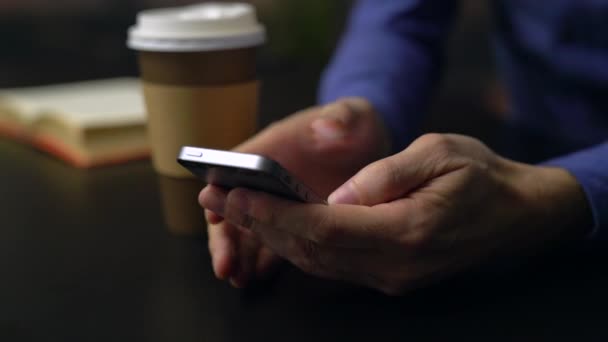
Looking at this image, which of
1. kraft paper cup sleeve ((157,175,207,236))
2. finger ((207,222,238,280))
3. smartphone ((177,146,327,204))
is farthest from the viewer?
kraft paper cup sleeve ((157,175,207,236))

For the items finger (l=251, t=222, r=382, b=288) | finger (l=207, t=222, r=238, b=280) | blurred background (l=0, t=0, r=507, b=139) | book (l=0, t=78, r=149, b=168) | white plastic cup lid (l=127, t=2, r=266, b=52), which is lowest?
blurred background (l=0, t=0, r=507, b=139)

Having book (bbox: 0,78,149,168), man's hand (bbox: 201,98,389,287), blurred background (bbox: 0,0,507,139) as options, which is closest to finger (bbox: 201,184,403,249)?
man's hand (bbox: 201,98,389,287)

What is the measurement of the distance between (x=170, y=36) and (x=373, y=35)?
39 cm

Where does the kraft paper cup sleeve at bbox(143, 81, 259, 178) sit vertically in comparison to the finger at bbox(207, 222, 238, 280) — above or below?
above

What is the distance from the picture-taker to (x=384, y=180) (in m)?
0.42

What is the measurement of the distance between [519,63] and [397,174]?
2.10 ft

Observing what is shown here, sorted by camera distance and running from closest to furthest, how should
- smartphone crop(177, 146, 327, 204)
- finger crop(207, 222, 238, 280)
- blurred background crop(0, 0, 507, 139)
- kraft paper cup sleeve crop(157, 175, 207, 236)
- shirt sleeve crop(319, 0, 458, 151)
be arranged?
1. smartphone crop(177, 146, 327, 204)
2. finger crop(207, 222, 238, 280)
3. kraft paper cup sleeve crop(157, 175, 207, 236)
4. shirt sleeve crop(319, 0, 458, 151)
5. blurred background crop(0, 0, 507, 139)

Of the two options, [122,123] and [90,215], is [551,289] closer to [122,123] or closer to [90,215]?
[90,215]

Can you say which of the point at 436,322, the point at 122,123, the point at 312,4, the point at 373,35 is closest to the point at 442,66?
the point at 373,35

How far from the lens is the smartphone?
35 centimetres

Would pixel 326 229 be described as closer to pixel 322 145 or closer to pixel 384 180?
pixel 384 180

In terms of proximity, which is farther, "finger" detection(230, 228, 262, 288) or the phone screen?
"finger" detection(230, 228, 262, 288)

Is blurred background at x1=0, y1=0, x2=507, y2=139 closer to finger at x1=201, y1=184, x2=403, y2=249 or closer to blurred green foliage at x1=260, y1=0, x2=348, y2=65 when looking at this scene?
blurred green foliage at x1=260, y1=0, x2=348, y2=65

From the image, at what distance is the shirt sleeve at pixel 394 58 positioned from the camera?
2.41 ft
